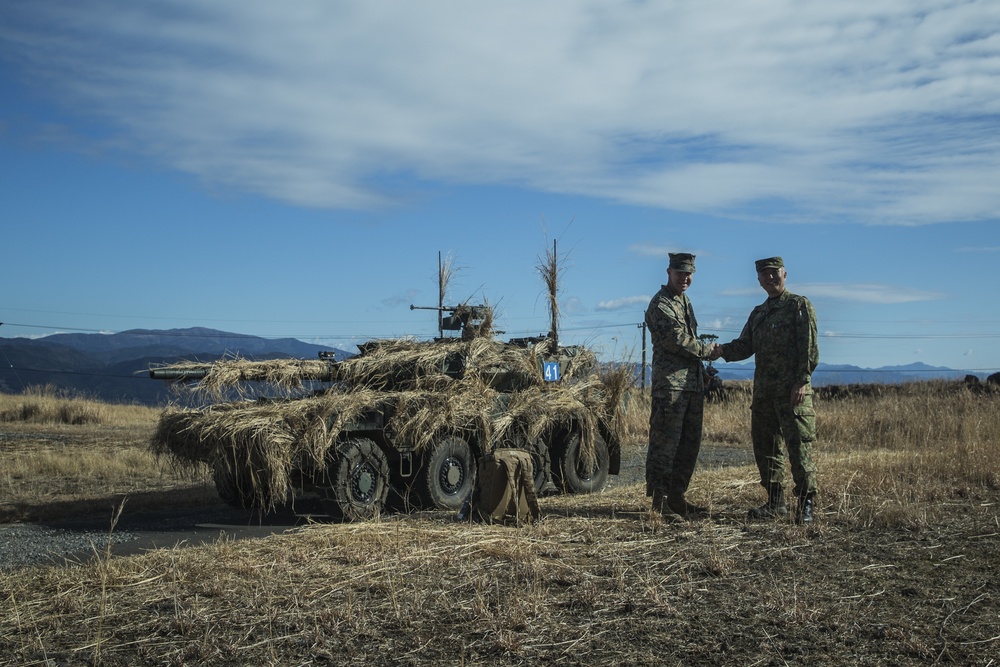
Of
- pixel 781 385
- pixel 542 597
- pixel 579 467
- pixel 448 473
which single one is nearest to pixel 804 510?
pixel 781 385

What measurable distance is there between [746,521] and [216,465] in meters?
4.77

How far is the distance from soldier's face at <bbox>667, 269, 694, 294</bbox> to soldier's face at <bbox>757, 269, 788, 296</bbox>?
632 mm

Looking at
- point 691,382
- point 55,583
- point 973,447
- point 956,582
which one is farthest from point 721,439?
point 55,583

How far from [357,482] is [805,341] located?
4.45m

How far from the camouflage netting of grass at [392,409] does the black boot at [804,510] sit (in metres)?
3.68

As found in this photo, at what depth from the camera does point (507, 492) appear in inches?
336

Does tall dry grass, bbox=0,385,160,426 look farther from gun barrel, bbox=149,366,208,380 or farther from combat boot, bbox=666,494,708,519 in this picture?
combat boot, bbox=666,494,708,519

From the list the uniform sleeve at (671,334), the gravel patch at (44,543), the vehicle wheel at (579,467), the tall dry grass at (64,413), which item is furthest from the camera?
the tall dry grass at (64,413)

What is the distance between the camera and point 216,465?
30.6ft

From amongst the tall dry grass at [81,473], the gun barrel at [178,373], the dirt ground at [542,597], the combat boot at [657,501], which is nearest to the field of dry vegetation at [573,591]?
the dirt ground at [542,597]

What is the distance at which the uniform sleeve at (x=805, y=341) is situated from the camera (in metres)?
7.91

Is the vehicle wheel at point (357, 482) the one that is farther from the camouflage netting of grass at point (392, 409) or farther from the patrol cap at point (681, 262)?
the patrol cap at point (681, 262)

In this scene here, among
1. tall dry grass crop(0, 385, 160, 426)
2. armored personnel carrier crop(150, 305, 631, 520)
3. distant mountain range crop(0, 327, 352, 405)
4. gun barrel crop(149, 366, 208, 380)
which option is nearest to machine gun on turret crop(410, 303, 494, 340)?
armored personnel carrier crop(150, 305, 631, 520)

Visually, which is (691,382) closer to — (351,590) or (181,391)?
(351,590)
